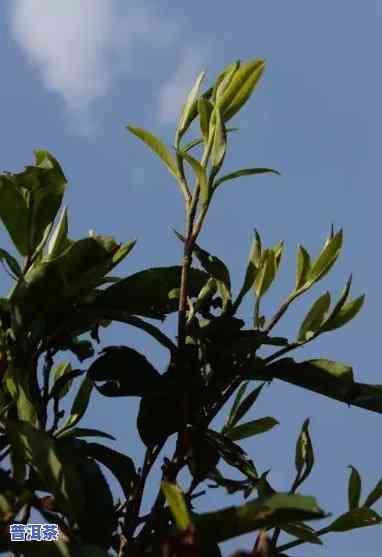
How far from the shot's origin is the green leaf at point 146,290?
2182 millimetres

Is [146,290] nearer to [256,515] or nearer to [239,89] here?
[239,89]

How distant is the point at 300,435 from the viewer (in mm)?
2227

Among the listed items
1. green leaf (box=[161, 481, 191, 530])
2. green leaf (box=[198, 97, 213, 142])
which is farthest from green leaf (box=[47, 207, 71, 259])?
green leaf (box=[161, 481, 191, 530])

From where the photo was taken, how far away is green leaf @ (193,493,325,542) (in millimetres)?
1322

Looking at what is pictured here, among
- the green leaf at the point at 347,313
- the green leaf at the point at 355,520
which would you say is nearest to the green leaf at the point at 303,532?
the green leaf at the point at 355,520

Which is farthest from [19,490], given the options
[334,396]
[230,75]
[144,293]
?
[230,75]

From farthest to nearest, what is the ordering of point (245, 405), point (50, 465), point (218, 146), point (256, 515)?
point (245, 405)
point (218, 146)
point (50, 465)
point (256, 515)

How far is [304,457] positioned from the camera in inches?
85.2

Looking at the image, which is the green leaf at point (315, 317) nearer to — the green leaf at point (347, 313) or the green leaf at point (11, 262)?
the green leaf at point (347, 313)

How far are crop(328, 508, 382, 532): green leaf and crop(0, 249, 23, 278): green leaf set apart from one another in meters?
0.85

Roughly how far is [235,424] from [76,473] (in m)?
0.76

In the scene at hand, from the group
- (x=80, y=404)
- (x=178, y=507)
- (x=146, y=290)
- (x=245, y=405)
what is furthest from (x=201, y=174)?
(x=178, y=507)

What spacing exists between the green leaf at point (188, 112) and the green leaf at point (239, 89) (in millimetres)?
71

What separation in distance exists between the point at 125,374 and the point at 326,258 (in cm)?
52
